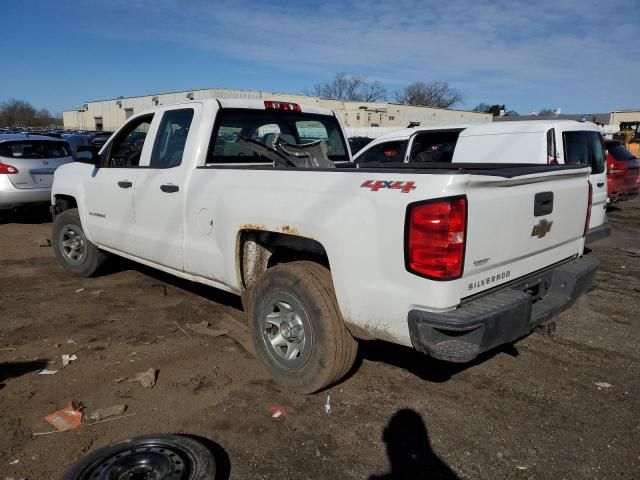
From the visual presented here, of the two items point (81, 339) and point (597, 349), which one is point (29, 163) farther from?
point (597, 349)

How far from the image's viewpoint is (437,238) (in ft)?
8.45

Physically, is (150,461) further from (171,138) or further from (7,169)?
(7,169)

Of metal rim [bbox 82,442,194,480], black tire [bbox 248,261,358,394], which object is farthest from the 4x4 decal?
metal rim [bbox 82,442,194,480]

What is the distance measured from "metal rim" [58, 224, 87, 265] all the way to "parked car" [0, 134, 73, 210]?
14.1 ft

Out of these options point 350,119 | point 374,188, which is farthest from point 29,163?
point 350,119

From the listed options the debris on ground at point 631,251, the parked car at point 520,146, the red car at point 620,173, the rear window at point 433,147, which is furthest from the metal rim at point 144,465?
the red car at point 620,173

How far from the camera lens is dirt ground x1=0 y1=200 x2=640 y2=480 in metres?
2.77

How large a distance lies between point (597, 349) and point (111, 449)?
12.6ft

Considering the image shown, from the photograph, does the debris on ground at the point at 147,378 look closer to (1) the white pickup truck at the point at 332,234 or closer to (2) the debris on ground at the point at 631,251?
(1) the white pickup truck at the point at 332,234

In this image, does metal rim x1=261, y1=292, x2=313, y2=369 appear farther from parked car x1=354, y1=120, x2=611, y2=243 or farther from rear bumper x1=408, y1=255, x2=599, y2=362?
parked car x1=354, y1=120, x2=611, y2=243

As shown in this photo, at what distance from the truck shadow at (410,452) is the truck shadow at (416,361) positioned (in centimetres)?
62

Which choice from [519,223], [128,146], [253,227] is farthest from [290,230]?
[128,146]

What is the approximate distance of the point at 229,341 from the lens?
172 inches

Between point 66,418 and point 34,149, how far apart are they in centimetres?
882
